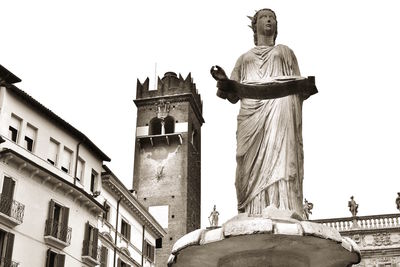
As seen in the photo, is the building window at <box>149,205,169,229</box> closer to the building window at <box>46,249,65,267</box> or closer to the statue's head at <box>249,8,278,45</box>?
the building window at <box>46,249,65,267</box>

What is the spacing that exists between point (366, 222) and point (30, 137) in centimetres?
2556

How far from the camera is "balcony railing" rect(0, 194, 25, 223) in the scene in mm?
29609

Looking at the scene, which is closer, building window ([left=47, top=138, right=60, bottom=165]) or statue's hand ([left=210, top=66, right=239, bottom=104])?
statue's hand ([left=210, top=66, right=239, bottom=104])

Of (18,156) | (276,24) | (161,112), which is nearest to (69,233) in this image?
(18,156)

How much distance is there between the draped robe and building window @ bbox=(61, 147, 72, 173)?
27.7 metres

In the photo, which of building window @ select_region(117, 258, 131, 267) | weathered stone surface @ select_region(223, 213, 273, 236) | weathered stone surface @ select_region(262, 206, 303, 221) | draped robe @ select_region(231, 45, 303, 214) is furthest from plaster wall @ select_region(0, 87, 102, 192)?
weathered stone surface @ select_region(223, 213, 273, 236)

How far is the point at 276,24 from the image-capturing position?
34.1 feet

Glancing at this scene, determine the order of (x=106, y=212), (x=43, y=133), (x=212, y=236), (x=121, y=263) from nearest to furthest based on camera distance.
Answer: (x=212, y=236) < (x=43, y=133) < (x=106, y=212) < (x=121, y=263)

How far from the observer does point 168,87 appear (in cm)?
8606

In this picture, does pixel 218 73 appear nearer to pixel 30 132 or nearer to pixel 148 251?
pixel 30 132

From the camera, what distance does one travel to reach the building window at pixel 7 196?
97.1 feet

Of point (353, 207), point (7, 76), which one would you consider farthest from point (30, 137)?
point (353, 207)

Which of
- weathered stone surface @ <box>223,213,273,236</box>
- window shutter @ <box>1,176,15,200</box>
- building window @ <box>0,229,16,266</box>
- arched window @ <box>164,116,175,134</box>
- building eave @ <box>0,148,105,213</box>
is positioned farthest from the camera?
arched window @ <box>164,116,175,134</box>

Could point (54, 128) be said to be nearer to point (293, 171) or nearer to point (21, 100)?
point (21, 100)
